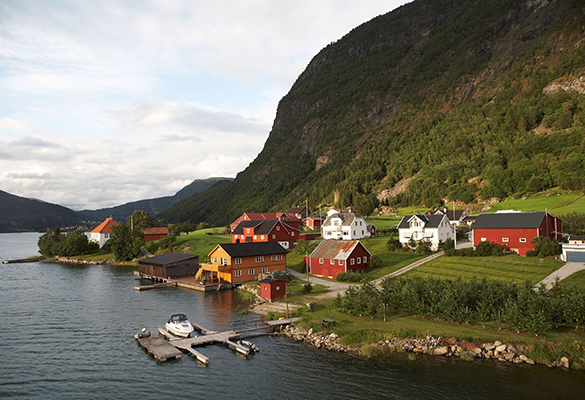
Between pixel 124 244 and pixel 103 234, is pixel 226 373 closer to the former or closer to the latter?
pixel 124 244

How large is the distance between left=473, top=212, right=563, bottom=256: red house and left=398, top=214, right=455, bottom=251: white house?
7457 millimetres

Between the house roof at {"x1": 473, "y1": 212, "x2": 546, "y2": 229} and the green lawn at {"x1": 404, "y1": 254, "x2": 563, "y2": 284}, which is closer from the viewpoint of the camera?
the green lawn at {"x1": 404, "y1": 254, "x2": 563, "y2": 284}

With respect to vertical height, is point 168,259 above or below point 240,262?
below

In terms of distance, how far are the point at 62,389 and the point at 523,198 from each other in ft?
375

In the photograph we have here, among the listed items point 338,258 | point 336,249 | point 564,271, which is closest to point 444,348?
point 564,271

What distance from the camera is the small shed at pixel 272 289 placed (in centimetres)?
4662

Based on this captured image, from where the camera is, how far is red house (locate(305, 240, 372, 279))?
56375 millimetres

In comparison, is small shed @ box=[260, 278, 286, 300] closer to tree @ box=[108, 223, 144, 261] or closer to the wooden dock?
the wooden dock

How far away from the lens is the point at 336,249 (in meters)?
59.2

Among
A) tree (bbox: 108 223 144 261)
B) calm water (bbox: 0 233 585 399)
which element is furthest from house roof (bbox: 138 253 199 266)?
calm water (bbox: 0 233 585 399)

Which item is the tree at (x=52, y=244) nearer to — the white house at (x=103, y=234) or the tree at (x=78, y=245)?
the tree at (x=78, y=245)

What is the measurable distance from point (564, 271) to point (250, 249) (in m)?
42.7

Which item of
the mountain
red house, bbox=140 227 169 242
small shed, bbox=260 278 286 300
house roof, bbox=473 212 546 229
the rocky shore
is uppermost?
the mountain

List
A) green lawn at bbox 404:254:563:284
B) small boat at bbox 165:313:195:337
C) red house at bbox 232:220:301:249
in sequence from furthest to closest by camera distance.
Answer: red house at bbox 232:220:301:249 < green lawn at bbox 404:254:563:284 < small boat at bbox 165:313:195:337
